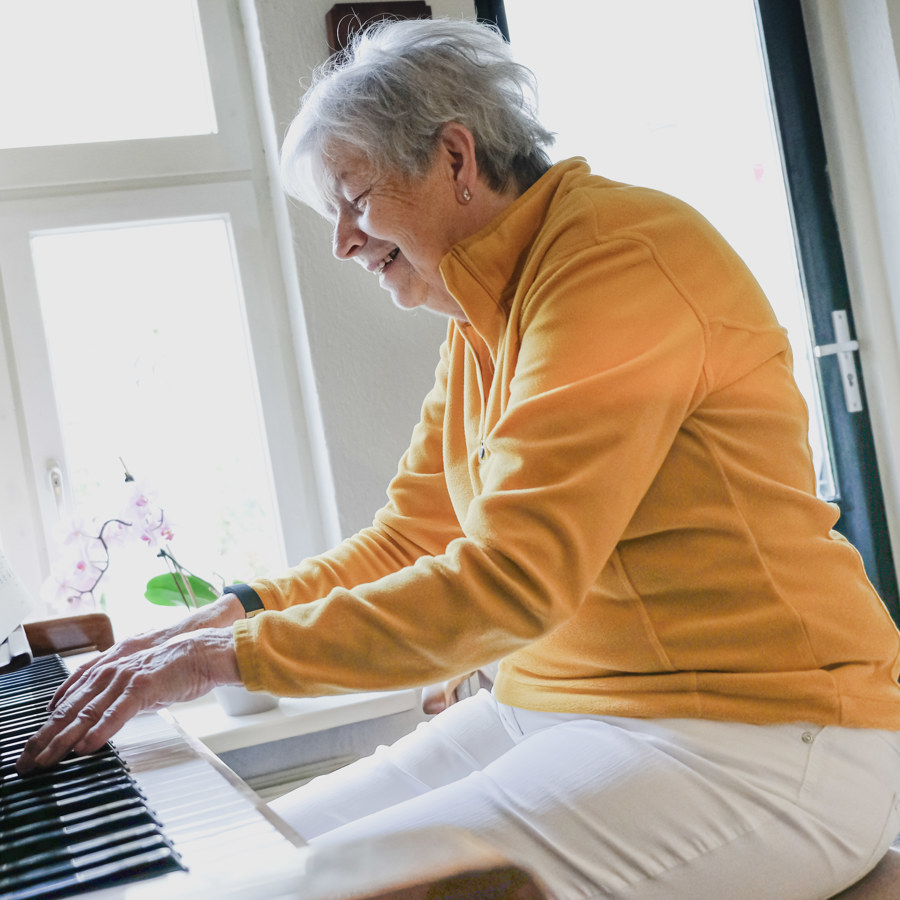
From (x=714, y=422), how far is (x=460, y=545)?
0.28 meters

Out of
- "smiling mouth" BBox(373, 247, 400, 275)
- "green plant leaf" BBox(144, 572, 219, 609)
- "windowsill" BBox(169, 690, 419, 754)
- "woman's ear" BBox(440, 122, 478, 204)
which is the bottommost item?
"windowsill" BBox(169, 690, 419, 754)

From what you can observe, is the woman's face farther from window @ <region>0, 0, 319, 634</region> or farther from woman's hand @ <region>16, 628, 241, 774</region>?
window @ <region>0, 0, 319, 634</region>

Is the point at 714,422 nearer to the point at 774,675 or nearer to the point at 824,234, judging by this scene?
the point at 774,675

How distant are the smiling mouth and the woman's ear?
0.40ft

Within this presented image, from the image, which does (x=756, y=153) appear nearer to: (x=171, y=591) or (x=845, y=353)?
(x=845, y=353)

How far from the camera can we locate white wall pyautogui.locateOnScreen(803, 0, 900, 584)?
239 cm

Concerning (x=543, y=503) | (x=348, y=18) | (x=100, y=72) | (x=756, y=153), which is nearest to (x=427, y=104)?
(x=543, y=503)

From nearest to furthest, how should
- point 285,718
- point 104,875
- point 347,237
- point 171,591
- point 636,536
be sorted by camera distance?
1. point 104,875
2. point 636,536
3. point 347,237
4. point 285,718
5. point 171,591

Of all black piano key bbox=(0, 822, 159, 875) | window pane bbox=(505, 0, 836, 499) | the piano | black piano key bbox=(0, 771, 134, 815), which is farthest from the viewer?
window pane bbox=(505, 0, 836, 499)

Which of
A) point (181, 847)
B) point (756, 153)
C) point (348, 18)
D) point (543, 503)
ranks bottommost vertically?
point (181, 847)

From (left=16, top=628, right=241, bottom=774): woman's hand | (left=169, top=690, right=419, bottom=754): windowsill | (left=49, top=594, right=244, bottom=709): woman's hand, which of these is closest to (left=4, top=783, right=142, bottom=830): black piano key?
(left=16, top=628, right=241, bottom=774): woman's hand

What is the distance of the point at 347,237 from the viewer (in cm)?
127

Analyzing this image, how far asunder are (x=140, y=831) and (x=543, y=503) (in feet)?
1.35

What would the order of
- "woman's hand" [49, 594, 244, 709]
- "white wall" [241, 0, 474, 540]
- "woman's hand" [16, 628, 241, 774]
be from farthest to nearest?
"white wall" [241, 0, 474, 540], "woman's hand" [49, 594, 244, 709], "woman's hand" [16, 628, 241, 774]
